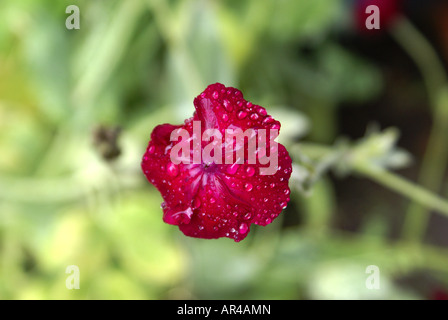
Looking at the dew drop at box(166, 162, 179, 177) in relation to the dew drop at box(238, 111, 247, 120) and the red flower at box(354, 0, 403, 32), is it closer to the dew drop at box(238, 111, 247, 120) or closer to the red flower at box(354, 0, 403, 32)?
the dew drop at box(238, 111, 247, 120)

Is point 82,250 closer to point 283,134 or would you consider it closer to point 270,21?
point 283,134

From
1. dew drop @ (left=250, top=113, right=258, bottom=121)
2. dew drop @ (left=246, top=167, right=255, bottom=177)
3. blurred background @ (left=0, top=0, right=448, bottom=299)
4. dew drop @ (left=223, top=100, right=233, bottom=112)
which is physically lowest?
dew drop @ (left=246, top=167, right=255, bottom=177)

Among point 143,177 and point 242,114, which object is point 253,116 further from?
point 143,177

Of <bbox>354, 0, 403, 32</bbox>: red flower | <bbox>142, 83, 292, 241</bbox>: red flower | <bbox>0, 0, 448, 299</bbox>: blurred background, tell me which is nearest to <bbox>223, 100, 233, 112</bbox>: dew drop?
<bbox>142, 83, 292, 241</bbox>: red flower

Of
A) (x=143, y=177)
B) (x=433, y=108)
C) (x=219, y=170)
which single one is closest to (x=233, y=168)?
(x=219, y=170)

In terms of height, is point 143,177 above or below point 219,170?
above

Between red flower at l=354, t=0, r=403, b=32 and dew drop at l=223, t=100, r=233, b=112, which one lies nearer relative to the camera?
dew drop at l=223, t=100, r=233, b=112

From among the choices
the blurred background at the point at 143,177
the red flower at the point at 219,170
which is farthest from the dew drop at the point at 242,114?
the blurred background at the point at 143,177
